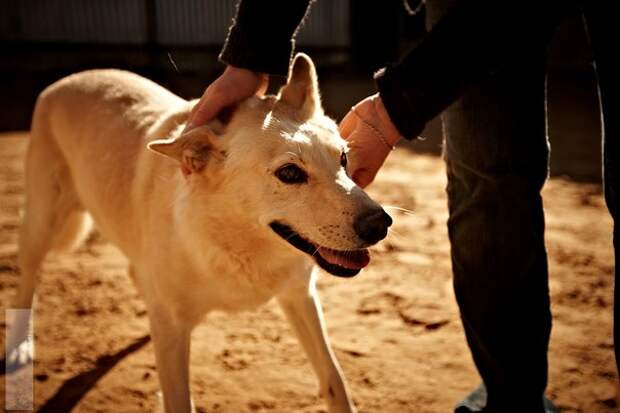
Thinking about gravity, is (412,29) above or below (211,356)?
above

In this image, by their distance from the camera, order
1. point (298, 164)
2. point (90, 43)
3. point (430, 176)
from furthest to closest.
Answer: point (90, 43), point (430, 176), point (298, 164)

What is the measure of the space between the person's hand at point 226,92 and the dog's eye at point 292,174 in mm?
321

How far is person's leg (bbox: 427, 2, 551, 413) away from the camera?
191 cm

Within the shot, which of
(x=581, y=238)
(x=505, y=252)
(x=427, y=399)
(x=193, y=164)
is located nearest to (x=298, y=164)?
(x=193, y=164)

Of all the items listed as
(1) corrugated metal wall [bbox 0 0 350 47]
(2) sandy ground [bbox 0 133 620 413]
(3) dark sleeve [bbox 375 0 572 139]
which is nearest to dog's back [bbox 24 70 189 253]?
(2) sandy ground [bbox 0 133 620 413]

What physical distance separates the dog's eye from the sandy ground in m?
1.03

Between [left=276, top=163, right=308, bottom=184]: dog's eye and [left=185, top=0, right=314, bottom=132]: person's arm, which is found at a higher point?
[left=185, top=0, right=314, bottom=132]: person's arm

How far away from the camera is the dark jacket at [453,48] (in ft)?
5.18

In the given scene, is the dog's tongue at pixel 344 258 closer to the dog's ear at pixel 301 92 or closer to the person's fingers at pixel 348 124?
the person's fingers at pixel 348 124

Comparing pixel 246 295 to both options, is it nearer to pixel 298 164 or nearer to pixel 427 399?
pixel 298 164

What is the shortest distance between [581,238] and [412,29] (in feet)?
29.1

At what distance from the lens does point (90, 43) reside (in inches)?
441

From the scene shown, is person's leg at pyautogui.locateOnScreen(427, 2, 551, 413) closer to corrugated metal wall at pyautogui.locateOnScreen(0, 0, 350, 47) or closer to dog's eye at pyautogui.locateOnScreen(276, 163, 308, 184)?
dog's eye at pyautogui.locateOnScreen(276, 163, 308, 184)

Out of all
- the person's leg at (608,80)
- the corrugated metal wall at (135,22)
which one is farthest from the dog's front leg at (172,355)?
the corrugated metal wall at (135,22)
